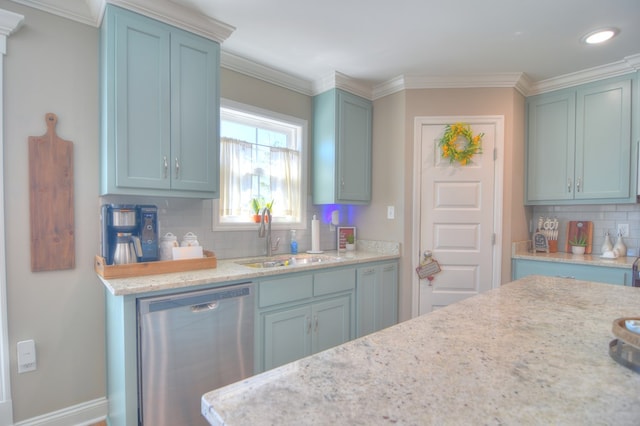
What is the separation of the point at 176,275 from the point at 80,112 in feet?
3.88

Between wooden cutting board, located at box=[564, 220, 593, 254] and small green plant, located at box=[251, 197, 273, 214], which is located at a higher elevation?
small green plant, located at box=[251, 197, 273, 214]

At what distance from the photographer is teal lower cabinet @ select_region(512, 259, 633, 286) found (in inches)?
99.3

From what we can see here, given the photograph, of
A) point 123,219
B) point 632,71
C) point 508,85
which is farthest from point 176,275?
point 632,71

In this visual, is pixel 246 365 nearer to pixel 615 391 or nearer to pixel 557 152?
pixel 615 391

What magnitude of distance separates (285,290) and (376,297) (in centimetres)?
101

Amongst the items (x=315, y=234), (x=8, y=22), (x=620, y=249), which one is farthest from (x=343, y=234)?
(x=8, y=22)

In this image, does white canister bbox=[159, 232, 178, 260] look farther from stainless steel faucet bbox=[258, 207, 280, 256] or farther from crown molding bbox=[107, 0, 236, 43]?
crown molding bbox=[107, 0, 236, 43]

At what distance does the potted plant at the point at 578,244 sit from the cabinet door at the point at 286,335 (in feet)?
8.47

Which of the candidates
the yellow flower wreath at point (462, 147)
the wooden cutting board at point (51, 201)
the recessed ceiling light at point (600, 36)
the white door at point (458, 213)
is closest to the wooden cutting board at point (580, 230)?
the white door at point (458, 213)

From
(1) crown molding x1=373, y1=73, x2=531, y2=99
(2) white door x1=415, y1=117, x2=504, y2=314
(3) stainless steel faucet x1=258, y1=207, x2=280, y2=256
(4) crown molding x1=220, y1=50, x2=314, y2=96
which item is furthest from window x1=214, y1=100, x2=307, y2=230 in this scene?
(2) white door x1=415, y1=117, x2=504, y2=314

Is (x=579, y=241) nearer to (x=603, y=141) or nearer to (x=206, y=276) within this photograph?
(x=603, y=141)

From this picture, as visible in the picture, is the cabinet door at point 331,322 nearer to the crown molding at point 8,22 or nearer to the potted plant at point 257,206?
the potted plant at point 257,206

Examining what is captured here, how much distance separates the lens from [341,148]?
3072 mm

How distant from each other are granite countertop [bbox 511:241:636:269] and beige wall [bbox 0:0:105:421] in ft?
11.1
